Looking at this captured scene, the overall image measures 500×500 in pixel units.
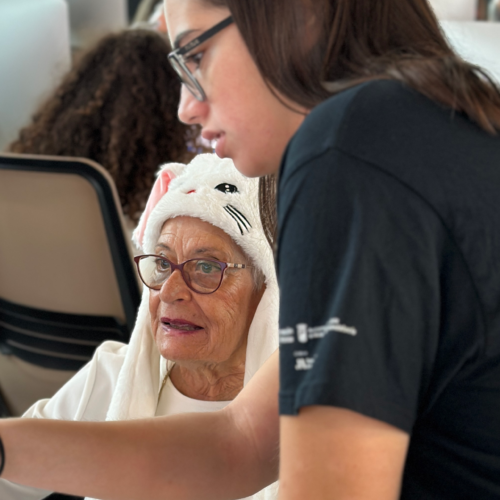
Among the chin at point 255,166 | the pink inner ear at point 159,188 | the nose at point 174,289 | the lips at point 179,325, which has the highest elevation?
the chin at point 255,166

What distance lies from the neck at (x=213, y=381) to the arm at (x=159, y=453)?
404 millimetres

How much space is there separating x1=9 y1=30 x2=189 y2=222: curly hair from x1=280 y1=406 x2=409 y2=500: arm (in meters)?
1.76

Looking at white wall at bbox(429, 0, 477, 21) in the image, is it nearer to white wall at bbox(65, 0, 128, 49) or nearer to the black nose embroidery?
the black nose embroidery

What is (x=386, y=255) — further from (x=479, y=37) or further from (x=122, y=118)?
(x=122, y=118)

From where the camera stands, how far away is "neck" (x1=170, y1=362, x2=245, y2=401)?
1463 millimetres

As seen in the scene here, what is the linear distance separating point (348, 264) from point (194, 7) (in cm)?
39

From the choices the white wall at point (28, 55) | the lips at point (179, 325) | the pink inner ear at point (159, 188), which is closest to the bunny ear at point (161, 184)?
the pink inner ear at point (159, 188)

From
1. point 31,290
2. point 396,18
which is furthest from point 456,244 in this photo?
point 31,290

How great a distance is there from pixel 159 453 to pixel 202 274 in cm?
53

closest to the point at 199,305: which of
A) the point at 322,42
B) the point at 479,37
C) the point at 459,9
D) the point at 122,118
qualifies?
the point at 322,42

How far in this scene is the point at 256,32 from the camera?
76cm

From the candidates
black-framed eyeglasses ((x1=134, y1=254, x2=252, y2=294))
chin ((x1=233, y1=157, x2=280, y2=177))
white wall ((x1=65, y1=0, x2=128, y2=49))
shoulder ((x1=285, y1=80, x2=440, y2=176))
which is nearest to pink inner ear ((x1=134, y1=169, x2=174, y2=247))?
black-framed eyeglasses ((x1=134, y1=254, x2=252, y2=294))

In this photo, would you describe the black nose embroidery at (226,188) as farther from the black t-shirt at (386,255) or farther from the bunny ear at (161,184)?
the black t-shirt at (386,255)

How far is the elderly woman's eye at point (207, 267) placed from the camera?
1.44 meters
